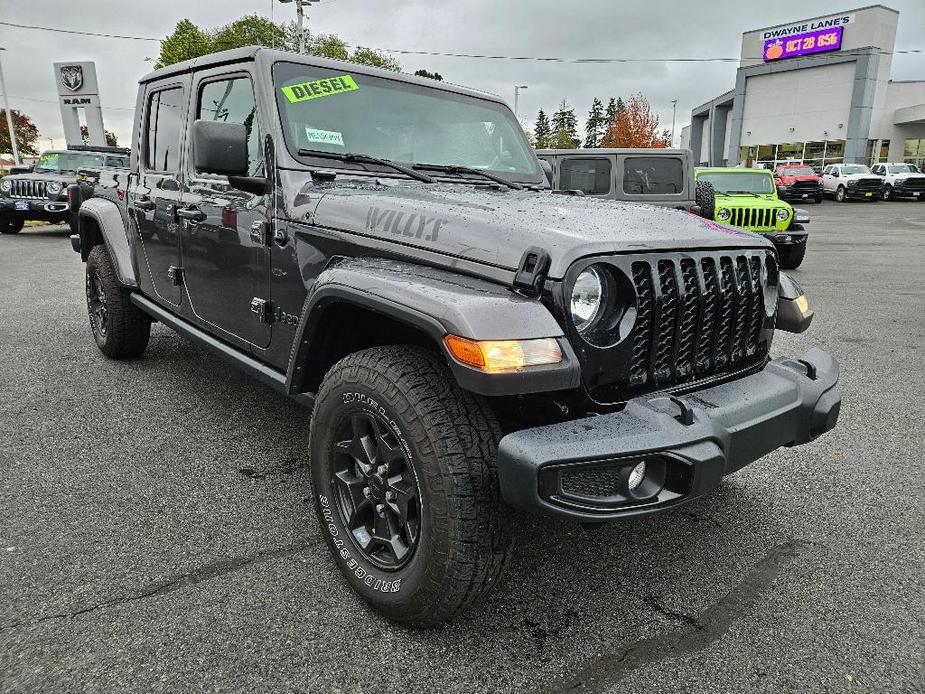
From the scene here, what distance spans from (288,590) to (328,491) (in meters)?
0.35

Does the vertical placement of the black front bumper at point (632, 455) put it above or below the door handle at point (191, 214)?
below

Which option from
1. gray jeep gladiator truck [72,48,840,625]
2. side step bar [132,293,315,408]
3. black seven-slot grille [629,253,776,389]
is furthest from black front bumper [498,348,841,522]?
side step bar [132,293,315,408]

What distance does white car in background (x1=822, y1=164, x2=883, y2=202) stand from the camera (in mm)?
29969

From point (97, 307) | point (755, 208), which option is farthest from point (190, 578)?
point (755, 208)

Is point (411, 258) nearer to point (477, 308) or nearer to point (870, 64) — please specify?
point (477, 308)

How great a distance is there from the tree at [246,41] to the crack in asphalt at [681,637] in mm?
37178

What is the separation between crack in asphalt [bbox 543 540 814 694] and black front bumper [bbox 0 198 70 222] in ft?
48.3

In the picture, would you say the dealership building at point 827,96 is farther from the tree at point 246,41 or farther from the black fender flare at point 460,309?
the black fender flare at point 460,309

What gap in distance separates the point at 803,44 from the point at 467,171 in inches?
1902

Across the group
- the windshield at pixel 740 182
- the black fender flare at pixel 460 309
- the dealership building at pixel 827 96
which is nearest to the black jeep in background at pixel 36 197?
the windshield at pixel 740 182

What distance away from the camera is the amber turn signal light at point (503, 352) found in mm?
1715

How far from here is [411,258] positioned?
219cm

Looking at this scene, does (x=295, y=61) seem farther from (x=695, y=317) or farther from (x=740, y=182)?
(x=740, y=182)

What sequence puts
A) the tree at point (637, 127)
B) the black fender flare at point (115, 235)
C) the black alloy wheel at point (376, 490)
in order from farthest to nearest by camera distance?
the tree at point (637, 127), the black fender flare at point (115, 235), the black alloy wheel at point (376, 490)
